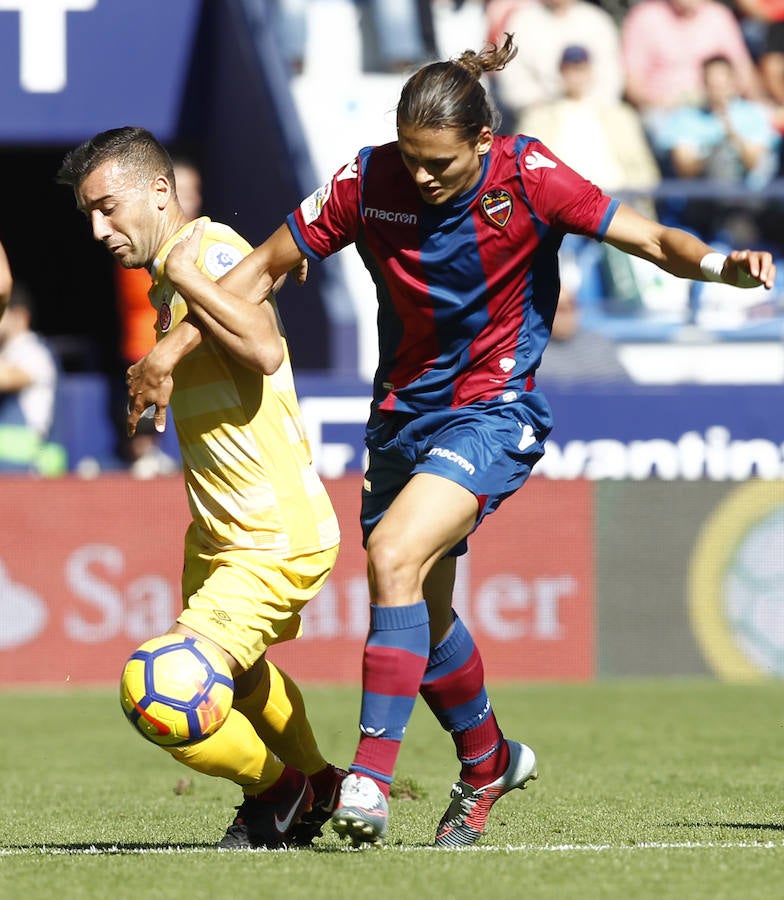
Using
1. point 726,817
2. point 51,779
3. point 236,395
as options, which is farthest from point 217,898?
point 51,779

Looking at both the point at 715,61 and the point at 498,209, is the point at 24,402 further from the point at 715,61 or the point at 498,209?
the point at 498,209

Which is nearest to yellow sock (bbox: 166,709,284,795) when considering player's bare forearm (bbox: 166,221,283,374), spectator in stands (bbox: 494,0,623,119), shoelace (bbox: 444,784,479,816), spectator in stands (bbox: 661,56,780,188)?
shoelace (bbox: 444,784,479,816)

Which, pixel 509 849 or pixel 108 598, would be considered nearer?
pixel 509 849

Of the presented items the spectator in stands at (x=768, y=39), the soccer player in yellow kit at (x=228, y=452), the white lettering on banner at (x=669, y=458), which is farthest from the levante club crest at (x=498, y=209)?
the spectator in stands at (x=768, y=39)

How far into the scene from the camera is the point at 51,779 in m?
7.56

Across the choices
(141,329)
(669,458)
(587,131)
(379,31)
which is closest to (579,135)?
(587,131)

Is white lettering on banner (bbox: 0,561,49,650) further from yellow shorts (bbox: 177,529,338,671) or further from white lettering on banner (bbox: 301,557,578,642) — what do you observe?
yellow shorts (bbox: 177,529,338,671)

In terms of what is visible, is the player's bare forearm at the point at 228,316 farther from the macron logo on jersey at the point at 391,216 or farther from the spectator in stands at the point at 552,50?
the spectator in stands at the point at 552,50

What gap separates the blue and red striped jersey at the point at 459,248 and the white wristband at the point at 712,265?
0.99 ft

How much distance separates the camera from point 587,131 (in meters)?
15.4

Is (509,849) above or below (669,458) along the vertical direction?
above

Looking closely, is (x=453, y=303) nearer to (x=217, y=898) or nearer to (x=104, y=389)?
(x=217, y=898)

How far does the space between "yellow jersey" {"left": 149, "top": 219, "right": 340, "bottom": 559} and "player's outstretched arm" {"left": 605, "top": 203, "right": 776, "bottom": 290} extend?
40.5 inches

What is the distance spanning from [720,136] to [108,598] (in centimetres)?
772
